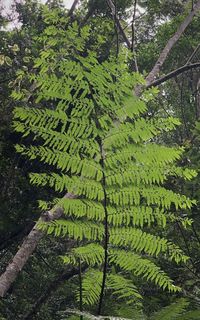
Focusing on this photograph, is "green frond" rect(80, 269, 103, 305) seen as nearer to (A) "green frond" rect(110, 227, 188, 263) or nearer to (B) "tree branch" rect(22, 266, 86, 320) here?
(A) "green frond" rect(110, 227, 188, 263)

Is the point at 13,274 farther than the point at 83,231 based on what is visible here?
Yes

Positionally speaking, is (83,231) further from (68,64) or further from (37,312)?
(37,312)

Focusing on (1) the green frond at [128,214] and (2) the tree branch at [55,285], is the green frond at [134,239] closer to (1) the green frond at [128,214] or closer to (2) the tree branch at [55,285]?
(1) the green frond at [128,214]

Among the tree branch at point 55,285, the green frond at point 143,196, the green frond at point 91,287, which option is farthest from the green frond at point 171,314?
the tree branch at point 55,285

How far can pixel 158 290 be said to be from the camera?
3.65 meters

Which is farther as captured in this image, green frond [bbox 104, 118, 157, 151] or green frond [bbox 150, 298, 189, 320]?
green frond [bbox 104, 118, 157, 151]

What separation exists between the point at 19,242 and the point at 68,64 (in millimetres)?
4678

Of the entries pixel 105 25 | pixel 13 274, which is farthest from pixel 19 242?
pixel 105 25

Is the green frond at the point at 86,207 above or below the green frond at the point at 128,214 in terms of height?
below

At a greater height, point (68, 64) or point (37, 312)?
point (68, 64)

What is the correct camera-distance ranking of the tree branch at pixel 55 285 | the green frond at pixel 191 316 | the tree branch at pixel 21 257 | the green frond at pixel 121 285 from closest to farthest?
the green frond at pixel 191 316, the green frond at pixel 121 285, the tree branch at pixel 21 257, the tree branch at pixel 55 285

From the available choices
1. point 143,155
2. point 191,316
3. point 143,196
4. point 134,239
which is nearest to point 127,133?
point 143,155

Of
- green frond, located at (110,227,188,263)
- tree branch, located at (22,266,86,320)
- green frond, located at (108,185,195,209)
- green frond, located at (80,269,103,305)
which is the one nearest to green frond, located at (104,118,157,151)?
green frond, located at (108,185,195,209)

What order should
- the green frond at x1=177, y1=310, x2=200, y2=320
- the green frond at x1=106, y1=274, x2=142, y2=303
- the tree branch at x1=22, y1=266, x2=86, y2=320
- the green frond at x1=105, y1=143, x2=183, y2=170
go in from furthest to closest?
the tree branch at x1=22, y1=266, x2=86, y2=320 < the green frond at x1=106, y1=274, x2=142, y2=303 < the green frond at x1=105, y1=143, x2=183, y2=170 < the green frond at x1=177, y1=310, x2=200, y2=320
